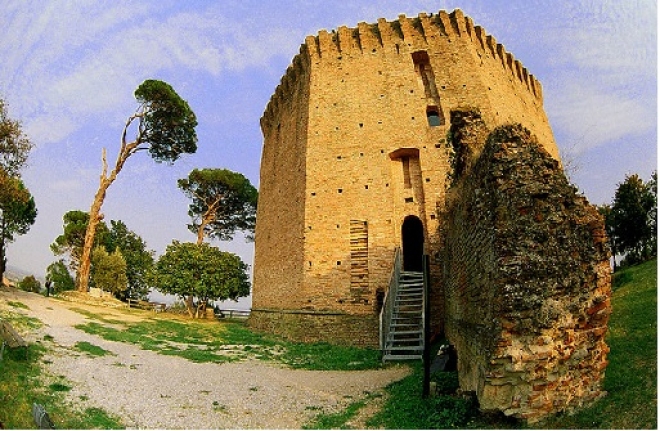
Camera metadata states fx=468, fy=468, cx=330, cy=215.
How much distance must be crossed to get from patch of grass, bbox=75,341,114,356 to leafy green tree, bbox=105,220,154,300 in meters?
28.0

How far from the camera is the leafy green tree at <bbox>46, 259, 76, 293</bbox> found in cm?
4003

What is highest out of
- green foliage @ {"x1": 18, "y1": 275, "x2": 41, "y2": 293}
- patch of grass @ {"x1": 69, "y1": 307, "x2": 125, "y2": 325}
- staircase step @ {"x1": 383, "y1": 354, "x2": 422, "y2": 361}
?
green foliage @ {"x1": 18, "y1": 275, "x2": 41, "y2": 293}

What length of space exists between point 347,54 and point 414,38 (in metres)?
2.61

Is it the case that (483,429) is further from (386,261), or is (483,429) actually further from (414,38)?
(414,38)

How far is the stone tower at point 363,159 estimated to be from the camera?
1482 cm

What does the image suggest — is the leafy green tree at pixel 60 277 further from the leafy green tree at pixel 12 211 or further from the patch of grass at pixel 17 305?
the patch of grass at pixel 17 305

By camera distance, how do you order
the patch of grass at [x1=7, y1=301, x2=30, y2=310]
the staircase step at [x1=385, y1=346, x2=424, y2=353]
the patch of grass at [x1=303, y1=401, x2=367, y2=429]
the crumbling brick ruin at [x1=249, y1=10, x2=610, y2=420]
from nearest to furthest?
1. the crumbling brick ruin at [x1=249, y1=10, x2=610, y2=420]
2. the patch of grass at [x1=303, y1=401, x2=367, y2=429]
3. the staircase step at [x1=385, y1=346, x2=424, y2=353]
4. the patch of grass at [x1=7, y1=301, x2=30, y2=310]

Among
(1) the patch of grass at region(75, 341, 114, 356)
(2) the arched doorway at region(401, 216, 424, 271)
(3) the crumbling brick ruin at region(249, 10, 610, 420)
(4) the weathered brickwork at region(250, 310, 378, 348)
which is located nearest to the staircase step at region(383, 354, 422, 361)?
(3) the crumbling brick ruin at region(249, 10, 610, 420)

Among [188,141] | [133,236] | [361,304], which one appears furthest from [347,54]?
[133,236]

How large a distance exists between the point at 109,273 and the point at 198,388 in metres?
27.9

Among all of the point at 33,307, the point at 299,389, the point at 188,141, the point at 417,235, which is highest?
the point at 188,141

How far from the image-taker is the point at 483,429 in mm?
5023

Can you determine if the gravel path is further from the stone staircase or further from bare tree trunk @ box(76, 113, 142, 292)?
bare tree trunk @ box(76, 113, 142, 292)

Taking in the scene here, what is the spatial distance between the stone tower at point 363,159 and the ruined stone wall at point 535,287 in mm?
7927
